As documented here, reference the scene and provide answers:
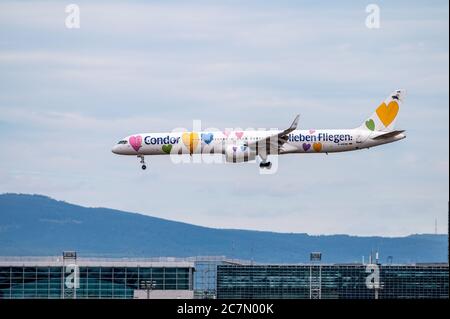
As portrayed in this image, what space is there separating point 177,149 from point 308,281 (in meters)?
45.9

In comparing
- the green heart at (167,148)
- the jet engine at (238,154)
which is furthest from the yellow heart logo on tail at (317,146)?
the green heart at (167,148)

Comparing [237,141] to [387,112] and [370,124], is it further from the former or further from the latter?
[387,112]

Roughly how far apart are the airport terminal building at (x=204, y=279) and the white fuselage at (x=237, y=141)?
1598 centimetres

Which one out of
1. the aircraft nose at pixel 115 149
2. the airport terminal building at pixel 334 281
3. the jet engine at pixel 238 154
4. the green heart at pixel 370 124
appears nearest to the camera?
the jet engine at pixel 238 154

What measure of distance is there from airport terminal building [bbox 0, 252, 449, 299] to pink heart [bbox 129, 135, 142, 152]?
15736 mm

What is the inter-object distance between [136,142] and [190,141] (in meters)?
6.64

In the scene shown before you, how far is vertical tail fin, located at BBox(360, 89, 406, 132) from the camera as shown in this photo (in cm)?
15019

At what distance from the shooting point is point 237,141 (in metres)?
144

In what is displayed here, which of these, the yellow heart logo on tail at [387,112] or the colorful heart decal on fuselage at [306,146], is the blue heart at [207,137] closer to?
the colorful heart decal on fuselage at [306,146]

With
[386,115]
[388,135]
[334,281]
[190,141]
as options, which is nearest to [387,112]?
[386,115]

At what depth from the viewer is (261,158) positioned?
13988 cm

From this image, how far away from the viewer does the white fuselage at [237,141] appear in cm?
14175
